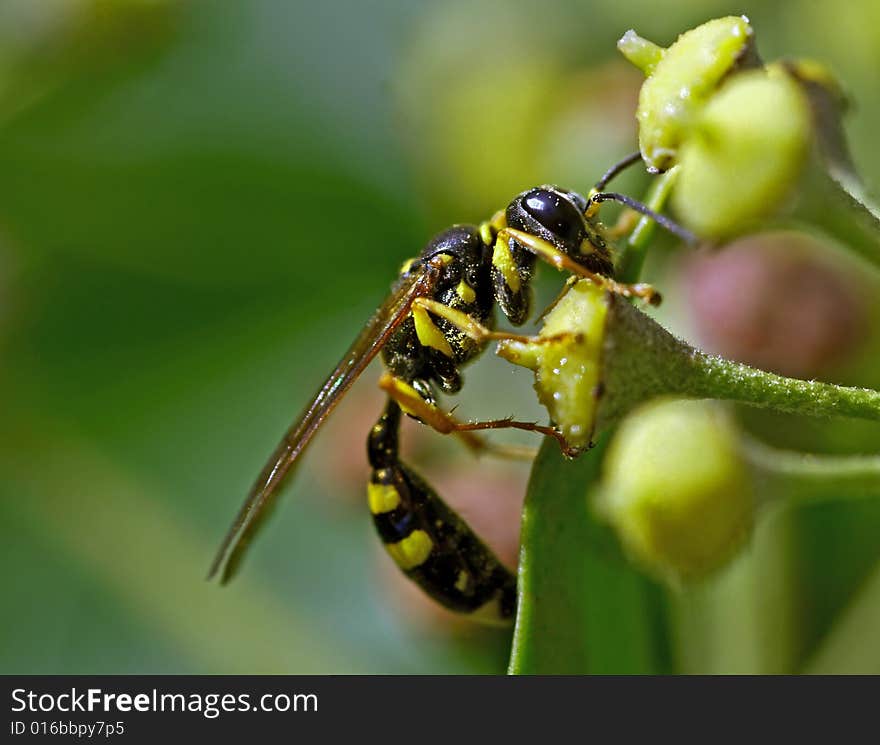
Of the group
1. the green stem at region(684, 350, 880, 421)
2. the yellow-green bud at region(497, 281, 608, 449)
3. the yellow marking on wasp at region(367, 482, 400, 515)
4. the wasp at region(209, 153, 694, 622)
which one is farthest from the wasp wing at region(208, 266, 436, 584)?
the green stem at region(684, 350, 880, 421)

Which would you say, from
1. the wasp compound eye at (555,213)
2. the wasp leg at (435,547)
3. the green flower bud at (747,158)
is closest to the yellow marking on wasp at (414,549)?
the wasp leg at (435,547)

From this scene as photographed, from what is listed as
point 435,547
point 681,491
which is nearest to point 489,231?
point 435,547

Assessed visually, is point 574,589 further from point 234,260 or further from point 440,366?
point 234,260

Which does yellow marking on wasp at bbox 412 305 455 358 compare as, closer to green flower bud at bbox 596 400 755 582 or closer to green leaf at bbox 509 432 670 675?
green leaf at bbox 509 432 670 675
